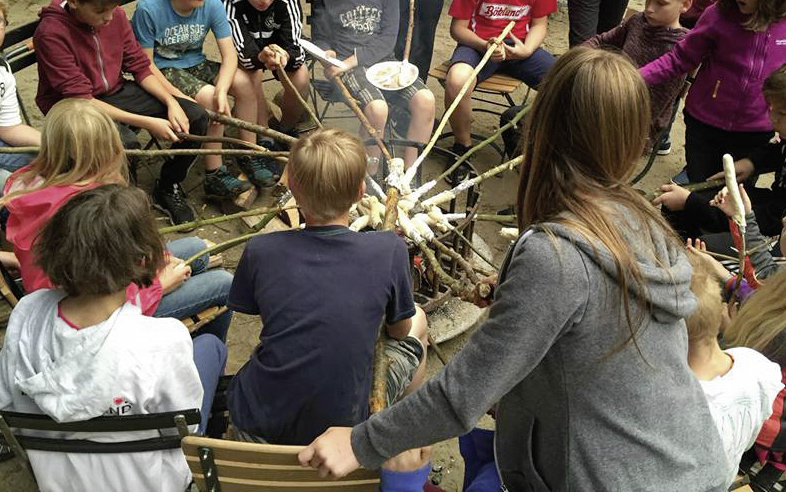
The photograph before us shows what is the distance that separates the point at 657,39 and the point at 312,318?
309 centimetres

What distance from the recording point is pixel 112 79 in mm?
3605

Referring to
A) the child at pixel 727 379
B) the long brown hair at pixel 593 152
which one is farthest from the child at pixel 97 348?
the child at pixel 727 379

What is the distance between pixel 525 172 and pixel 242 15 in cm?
320

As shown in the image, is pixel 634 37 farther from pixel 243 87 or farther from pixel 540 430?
pixel 540 430

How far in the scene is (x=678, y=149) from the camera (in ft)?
17.3

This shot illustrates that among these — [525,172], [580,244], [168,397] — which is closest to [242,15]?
[168,397]

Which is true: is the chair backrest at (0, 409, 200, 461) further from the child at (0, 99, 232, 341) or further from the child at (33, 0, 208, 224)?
the child at (33, 0, 208, 224)

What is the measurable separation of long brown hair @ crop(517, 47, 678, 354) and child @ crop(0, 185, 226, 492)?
3.69 feet

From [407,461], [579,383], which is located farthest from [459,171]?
[579,383]

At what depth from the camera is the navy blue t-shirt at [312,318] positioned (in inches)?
73.4

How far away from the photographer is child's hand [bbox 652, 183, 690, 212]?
3.30 meters

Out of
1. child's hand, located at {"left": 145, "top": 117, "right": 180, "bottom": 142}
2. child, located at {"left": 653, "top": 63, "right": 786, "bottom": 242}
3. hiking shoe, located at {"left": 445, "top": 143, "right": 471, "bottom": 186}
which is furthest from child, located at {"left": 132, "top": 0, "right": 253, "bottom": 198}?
child, located at {"left": 653, "top": 63, "right": 786, "bottom": 242}

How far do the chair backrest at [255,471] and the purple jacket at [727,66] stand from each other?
2986 millimetres

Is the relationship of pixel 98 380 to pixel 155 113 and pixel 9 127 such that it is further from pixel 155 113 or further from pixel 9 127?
pixel 155 113
